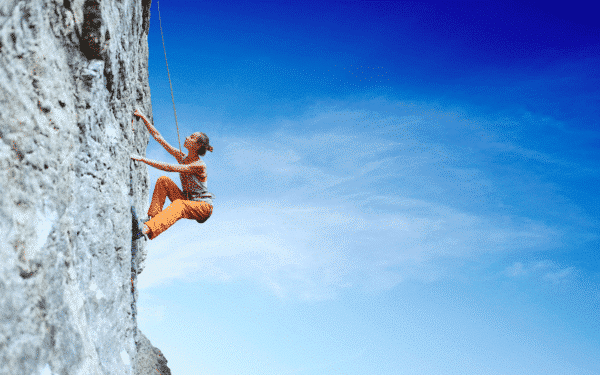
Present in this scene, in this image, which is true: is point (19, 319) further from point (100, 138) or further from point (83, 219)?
point (100, 138)

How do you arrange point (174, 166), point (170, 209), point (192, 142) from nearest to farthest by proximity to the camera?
point (174, 166)
point (170, 209)
point (192, 142)

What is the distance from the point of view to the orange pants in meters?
6.69

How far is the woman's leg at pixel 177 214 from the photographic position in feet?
21.9

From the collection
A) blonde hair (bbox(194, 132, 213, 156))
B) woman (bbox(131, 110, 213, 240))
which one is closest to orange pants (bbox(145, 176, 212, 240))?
woman (bbox(131, 110, 213, 240))

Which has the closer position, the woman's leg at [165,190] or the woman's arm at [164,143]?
the woman's leg at [165,190]

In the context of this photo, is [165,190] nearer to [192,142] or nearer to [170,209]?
[170,209]

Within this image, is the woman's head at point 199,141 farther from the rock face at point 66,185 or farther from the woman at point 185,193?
the rock face at point 66,185

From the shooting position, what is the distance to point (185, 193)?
7.20 metres

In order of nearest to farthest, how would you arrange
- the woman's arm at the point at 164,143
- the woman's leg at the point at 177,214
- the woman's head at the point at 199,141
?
the woman's leg at the point at 177,214, the woman's head at the point at 199,141, the woman's arm at the point at 164,143

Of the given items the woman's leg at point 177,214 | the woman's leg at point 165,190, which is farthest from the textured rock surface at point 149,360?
the woman's leg at point 165,190

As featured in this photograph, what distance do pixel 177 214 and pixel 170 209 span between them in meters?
0.14

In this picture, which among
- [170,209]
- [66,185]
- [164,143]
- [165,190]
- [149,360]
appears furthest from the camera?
[149,360]

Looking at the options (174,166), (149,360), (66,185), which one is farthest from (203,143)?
(149,360)

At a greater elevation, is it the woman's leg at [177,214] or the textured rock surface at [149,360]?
the woman's leg at [177,214]
